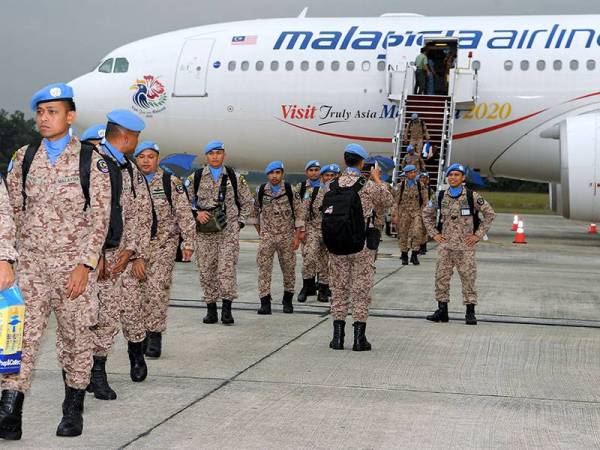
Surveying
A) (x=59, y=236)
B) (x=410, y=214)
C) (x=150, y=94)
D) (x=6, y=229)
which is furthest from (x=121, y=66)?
(x=6, y=229)

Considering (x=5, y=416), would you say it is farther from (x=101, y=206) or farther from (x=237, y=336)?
(x=237, y=336)

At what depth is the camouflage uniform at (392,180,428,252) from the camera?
1584 cm

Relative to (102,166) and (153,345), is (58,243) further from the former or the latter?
(153,345)

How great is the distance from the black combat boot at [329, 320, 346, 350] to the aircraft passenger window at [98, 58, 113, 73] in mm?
14752

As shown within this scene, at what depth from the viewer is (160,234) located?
7590 millimetres

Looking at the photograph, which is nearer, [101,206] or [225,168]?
[101,206]

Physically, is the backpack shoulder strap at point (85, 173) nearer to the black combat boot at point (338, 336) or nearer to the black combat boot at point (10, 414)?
the black combat boot at point (10, 414)

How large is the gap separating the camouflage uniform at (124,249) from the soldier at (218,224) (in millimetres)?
2385

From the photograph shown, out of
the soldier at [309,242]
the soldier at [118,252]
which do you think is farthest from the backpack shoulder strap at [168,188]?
the soldier at [309,242]

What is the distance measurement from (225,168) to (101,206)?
14.3ft

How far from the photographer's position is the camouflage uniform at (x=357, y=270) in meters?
8.06

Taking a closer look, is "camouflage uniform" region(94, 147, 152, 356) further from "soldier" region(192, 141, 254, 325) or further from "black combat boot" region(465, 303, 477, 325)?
"black combat boot" region(465, 303, 477, 325)

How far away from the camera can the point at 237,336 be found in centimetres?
873

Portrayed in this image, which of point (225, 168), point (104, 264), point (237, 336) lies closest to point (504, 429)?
point (104, 264)
